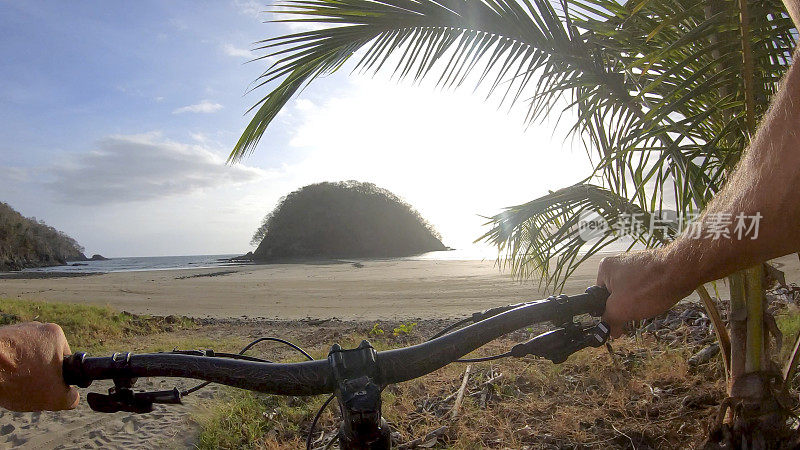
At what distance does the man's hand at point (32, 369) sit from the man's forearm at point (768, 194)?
1.36 metres

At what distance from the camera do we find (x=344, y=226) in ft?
146

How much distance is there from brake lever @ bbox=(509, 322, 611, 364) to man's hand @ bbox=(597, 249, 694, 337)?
0.07m

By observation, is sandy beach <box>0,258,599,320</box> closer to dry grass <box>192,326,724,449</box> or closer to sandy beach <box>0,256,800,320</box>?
sandy beach <box>0,256,800,320</box>

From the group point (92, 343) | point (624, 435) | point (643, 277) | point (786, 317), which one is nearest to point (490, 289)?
point (786, 317)

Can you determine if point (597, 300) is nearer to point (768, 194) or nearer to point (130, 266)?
point (768, 194)

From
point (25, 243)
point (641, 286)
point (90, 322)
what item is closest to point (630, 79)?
point (641, 286)

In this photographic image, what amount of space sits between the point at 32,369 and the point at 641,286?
140 centimetres

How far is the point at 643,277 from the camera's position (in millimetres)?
1259

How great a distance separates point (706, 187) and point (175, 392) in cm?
279

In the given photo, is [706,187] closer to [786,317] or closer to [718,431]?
[718,431]

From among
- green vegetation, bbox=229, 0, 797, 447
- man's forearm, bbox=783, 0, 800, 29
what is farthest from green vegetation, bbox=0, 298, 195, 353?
man's forearm, bbox=783, 0, 800, 29

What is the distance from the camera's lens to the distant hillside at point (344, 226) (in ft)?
144

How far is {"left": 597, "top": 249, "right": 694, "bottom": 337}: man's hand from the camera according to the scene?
119 centimetres

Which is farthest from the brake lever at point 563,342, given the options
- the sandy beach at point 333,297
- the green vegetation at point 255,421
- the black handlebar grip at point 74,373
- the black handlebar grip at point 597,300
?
the sandy beach at point 333,297
